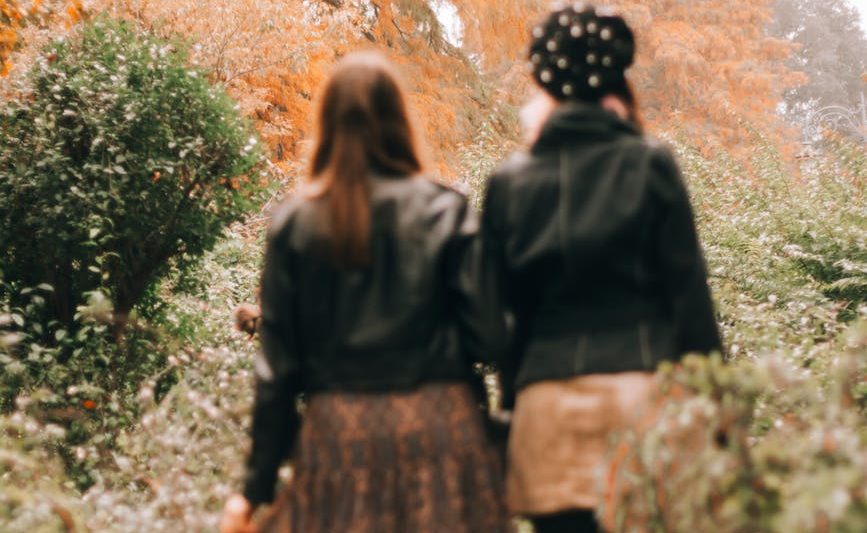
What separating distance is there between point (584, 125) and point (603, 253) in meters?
0.32

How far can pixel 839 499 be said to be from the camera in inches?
72.8

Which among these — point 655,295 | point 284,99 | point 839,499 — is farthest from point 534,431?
point 284,99

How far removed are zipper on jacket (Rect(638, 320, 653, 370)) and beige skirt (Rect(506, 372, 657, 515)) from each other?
3cm

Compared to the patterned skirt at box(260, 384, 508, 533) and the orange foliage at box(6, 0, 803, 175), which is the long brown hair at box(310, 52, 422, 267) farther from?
the orange foliage at box(6, 0, 803, 175)

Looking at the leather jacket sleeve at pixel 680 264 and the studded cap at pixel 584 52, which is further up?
the studded cap at pixel 584 52

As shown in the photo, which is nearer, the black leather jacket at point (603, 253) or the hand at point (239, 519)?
the black leather jacket at point (603, 253)

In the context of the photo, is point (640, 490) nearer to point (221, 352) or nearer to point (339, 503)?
point (339, 503)

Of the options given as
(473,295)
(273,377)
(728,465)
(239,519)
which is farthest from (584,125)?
(239,519)

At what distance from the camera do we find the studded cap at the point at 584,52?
260 cm

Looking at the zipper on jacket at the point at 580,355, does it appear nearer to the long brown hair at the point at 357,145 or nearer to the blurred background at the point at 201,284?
the blurred background at the point at 201,284

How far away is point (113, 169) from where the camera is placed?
6.38 metres

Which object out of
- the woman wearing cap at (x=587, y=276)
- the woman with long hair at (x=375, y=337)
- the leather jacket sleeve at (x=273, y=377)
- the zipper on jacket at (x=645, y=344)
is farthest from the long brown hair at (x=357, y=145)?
the zipper on jacket at (x=645, y=344)

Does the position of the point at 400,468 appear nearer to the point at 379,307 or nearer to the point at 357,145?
the point at 379,307

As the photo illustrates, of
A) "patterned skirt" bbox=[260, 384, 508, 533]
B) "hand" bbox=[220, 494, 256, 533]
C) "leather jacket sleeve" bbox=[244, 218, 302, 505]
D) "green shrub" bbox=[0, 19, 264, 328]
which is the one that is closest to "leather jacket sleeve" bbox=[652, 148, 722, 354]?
"patterned skirt" bbox=[260, 384, 508, 533]
